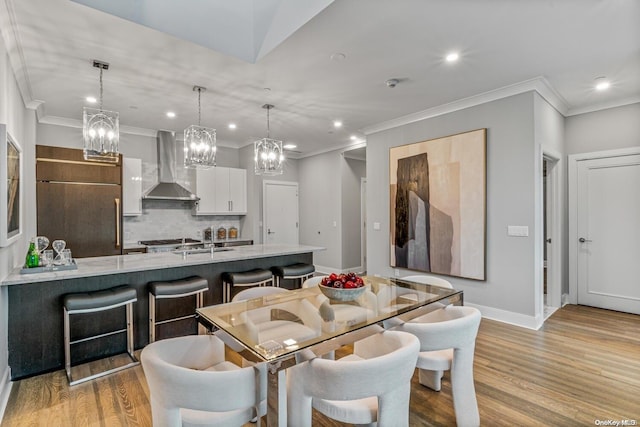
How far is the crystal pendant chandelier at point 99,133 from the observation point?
277 centimetres

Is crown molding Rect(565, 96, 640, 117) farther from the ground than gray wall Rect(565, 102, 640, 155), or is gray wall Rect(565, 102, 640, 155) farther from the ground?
crown molding Rect(565, 96, 640, 117)

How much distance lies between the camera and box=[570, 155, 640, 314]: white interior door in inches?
157

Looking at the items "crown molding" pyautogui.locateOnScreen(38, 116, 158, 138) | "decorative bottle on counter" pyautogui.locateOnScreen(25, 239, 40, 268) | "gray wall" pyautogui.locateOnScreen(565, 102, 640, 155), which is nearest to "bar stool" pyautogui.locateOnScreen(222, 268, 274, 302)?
"decorative bottle on counter" pyautogui.locateOnScreen(25, 239, 40, 268)

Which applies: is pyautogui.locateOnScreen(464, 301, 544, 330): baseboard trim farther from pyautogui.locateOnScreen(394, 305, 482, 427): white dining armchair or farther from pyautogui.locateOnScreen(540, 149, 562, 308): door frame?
pyautogui.locateOnScreen(394, 305, 482, 427): white dining armchair

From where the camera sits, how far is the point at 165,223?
575cm

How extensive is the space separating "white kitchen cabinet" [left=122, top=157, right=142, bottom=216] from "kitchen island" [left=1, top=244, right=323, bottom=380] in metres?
2.07

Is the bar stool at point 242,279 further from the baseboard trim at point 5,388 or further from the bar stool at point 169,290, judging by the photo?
the baseboard trim at point 5,388

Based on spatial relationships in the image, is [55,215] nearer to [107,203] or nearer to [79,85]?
[107,203]

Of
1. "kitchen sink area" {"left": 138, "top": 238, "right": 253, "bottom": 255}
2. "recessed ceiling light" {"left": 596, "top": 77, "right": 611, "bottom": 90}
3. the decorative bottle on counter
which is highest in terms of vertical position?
"recessed ceiling light" {"left": 596, "top": 77, "right": 611, "bottom": 90}

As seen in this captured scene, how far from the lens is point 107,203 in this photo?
455 centimetres

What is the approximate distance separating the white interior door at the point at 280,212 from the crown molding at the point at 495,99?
2892 millimetres

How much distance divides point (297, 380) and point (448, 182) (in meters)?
3.46

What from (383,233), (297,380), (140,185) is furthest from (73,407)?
(383,233)

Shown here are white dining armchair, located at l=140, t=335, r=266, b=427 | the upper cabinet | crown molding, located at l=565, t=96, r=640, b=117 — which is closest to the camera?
white dining armchair, located at l=140, t=335, r=266, b=427
